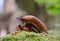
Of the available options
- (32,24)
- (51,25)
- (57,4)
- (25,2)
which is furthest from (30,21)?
(25,2)

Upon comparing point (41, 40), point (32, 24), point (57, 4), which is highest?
point (57, 4)

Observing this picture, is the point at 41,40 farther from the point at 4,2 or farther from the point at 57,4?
the point at 4,2

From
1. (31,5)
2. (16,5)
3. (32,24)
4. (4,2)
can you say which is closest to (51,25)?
(31,5)

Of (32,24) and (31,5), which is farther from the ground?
(31,5)

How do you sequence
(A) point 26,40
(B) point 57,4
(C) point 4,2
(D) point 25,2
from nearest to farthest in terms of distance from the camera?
(A) point 26,40 → (B) point 57,4 → (D) point 25,2 → (C) point 4,2

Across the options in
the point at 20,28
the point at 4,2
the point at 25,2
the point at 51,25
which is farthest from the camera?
the point at 4,2

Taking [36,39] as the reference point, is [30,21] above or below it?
above

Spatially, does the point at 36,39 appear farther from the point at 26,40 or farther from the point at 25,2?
the point at 25,2

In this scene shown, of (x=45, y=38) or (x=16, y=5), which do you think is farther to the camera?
(x=16, y=5)

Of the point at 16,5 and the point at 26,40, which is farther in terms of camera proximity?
the point at 16,5
